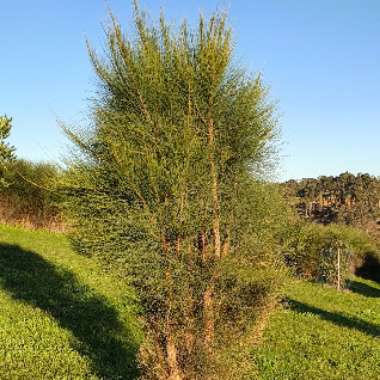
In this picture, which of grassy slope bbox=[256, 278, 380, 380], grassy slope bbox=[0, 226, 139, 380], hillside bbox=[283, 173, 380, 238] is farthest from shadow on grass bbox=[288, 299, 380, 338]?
hillside bbox=[283, 173, 380, 238]

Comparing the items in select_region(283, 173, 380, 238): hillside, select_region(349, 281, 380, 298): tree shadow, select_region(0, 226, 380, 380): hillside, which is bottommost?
select_region(349, 281, 380, 298): tree shadow

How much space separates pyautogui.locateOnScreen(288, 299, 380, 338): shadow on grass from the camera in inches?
781

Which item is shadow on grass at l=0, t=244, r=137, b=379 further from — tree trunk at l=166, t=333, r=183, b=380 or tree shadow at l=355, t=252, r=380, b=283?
tree shadow at l=355, t=252, r=380, b=283

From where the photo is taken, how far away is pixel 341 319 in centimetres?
2147

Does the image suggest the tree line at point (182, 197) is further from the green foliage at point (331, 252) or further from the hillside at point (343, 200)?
the hillside at point (343, 200)

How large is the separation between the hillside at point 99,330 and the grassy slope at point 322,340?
0.03 m

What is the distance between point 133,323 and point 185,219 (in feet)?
32.6

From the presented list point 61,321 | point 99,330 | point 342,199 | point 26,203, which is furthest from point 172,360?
point 342,199

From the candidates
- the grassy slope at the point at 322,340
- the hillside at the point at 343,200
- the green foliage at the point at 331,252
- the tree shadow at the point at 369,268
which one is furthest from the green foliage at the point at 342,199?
the grassy slope at the point at 322,340

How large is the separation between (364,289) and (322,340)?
59.4ft

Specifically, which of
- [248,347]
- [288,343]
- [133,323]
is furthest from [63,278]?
[248,347]

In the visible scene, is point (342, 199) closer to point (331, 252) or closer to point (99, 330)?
point (331, 252)

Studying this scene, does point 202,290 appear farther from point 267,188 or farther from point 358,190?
point 358,190

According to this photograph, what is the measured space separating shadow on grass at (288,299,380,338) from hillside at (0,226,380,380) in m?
0.05
